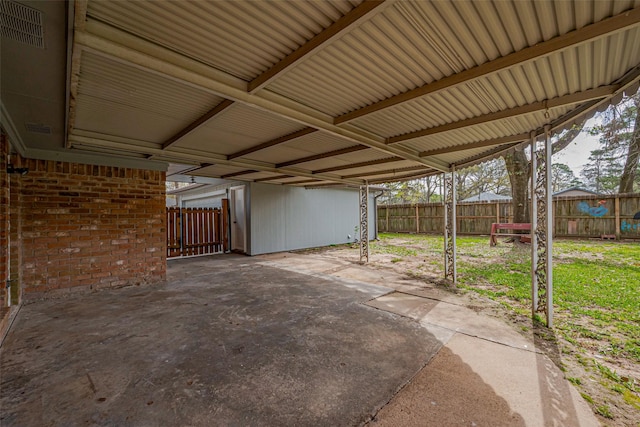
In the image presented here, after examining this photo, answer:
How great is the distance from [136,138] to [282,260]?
480cm

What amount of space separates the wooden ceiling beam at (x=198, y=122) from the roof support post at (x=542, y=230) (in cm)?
382

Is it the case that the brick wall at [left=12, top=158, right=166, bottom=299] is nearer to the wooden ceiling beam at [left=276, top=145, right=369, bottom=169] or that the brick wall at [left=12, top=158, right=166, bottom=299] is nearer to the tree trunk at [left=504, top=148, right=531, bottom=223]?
the wooden ceiling beam at [left=276, top=145, right=369, bottom=169]

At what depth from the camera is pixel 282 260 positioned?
307 inches

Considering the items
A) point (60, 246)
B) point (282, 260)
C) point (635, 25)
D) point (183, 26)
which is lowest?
point (282, 260)

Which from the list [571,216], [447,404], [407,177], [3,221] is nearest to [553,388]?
[447,404]

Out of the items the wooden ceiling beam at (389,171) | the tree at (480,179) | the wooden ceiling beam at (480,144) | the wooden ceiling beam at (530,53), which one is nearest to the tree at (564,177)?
the tree at (480,179)

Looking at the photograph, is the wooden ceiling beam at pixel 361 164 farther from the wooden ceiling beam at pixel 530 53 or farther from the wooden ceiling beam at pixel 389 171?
the wooden ceiling beam at pixel 530 53

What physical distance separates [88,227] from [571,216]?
14.9 meters

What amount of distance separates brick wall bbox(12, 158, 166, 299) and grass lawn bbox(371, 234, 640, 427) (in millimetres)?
5597

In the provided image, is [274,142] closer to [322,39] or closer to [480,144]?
[322,39]

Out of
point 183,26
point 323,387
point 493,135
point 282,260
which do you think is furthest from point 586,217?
point 183,26

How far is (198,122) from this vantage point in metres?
3.37

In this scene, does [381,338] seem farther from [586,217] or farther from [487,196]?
[487,196]

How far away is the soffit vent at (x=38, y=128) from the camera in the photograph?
3.20 meters
